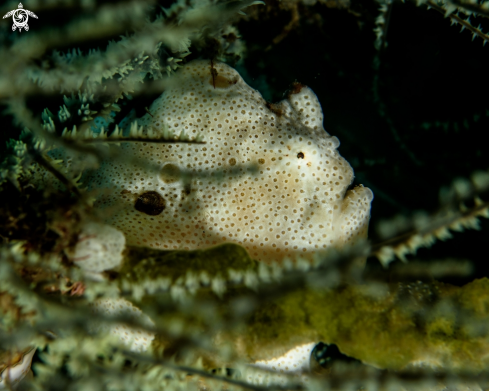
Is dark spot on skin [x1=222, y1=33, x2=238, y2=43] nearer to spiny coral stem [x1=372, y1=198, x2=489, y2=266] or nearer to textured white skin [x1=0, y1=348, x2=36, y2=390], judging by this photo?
spiny coral stem [x1=372, y1=198, x2=489, y2=266]

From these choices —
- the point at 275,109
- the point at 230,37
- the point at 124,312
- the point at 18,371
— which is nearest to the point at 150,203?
the point at 124,312

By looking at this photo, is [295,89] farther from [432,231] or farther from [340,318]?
[340,318]

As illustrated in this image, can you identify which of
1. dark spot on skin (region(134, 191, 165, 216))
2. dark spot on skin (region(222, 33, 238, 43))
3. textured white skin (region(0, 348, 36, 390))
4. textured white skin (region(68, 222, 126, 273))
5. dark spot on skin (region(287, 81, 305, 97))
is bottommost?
textured white skin (region(0, 348, 36, 390))

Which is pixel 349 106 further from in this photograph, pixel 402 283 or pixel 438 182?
pixel 402 283

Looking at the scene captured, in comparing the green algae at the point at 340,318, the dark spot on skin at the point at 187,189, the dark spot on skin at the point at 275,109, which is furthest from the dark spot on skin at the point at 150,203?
the dark spot on skin at the point at 275,109

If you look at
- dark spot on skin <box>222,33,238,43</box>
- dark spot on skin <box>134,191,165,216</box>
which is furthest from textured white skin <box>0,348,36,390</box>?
dark spot on skin <box>222,33,238,43</box>

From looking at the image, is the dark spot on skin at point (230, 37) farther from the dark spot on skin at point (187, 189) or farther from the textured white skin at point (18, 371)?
the textured white skin at point (18, 371)
